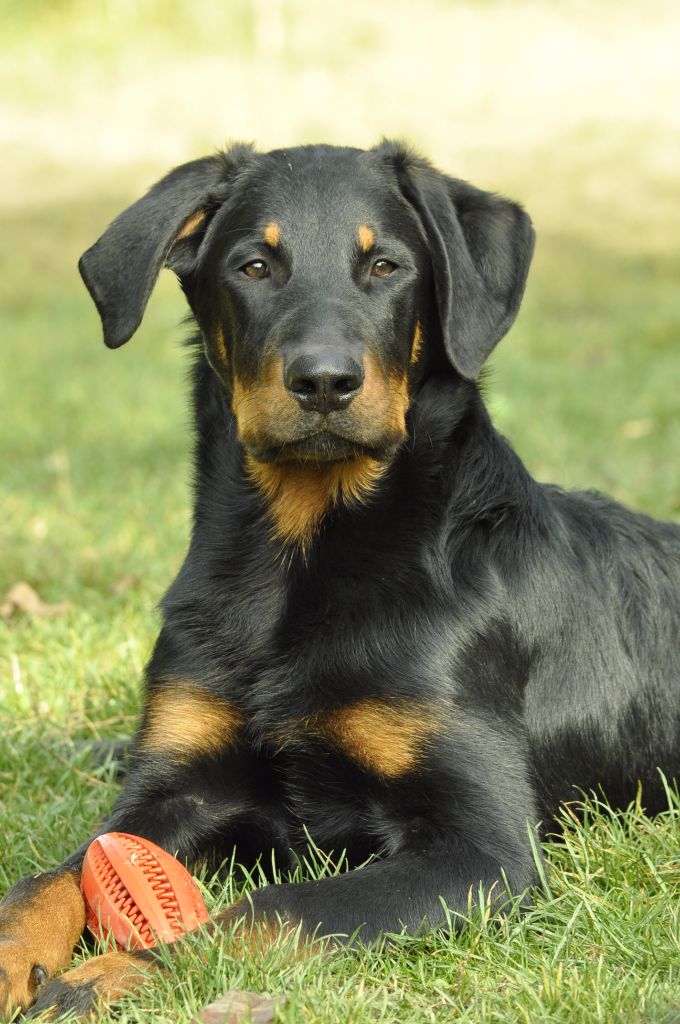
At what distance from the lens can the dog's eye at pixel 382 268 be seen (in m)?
3.57

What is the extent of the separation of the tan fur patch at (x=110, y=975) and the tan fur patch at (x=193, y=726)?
74 cm

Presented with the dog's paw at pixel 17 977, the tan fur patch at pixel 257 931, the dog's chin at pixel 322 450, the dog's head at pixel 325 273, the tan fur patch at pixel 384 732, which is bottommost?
the dog's paw at pixel 17 977

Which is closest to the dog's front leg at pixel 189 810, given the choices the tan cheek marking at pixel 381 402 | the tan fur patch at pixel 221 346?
the tan cheek marking at pixel 381 402

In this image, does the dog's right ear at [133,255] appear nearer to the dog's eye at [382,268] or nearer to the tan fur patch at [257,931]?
the dog's eye at [382,268]

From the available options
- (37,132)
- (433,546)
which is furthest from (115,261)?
(37,132)

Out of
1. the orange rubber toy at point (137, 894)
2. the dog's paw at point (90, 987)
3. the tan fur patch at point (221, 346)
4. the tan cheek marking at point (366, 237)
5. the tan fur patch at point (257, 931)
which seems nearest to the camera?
the dog's paw at point (90, 987)

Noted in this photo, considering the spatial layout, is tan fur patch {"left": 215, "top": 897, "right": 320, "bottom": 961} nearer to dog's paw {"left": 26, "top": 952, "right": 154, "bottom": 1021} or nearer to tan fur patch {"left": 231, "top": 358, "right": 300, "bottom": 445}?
dog's paw {"left": 26, "top": 952, "right": 154, "bottom": 1021}

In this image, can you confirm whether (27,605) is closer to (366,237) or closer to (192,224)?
(192,224)

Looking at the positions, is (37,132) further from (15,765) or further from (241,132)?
(15,765)

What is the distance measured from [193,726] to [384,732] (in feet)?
1.80

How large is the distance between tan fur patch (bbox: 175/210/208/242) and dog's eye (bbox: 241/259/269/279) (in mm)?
297

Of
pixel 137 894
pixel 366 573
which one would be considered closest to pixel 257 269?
pixel 366 573

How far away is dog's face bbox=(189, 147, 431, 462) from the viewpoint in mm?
3291

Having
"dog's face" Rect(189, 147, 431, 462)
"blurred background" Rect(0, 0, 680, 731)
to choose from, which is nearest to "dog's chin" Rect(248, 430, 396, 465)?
"dog's face" Rect(189, 147, 431, 462)
